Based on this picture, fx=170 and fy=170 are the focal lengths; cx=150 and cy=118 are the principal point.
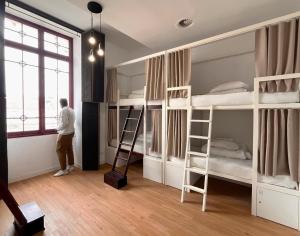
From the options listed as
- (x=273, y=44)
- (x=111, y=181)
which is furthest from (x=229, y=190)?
(x=273, y=44)

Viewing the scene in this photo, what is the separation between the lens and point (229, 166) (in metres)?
2.47

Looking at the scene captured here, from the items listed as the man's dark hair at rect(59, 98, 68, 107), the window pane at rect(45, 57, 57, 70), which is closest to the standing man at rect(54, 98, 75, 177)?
the man's dark hair at rect(59, 98, 68, 107)

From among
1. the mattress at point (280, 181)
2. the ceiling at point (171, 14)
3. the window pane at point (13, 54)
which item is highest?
the ceiling at point (171, 14)

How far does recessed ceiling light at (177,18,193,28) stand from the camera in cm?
290

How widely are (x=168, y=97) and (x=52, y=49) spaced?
2.86m

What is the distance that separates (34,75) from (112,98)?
1.65 meters

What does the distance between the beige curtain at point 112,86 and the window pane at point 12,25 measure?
6.14ft

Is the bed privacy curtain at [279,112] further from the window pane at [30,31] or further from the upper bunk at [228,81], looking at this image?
the window pane at [30,31]

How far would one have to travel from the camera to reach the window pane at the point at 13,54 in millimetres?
3150

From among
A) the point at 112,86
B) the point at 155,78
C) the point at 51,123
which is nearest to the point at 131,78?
the point at 112,86

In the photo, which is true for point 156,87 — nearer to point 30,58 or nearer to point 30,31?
point 30,58

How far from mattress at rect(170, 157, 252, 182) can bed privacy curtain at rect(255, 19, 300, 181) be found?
191 millimetres

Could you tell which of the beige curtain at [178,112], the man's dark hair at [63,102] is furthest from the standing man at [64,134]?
the beige curtain at [178,112]

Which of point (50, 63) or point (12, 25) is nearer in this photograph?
point (12, 25)
